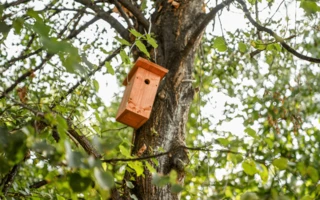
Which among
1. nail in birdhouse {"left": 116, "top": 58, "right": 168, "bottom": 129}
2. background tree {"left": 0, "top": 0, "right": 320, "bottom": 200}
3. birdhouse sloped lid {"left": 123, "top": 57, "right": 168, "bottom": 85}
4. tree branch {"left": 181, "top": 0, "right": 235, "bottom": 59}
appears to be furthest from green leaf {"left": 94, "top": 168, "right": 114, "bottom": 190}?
tree branch {"left": 181, "top": 0, "right": 235, "bottom": 59}

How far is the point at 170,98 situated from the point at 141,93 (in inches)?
7.5

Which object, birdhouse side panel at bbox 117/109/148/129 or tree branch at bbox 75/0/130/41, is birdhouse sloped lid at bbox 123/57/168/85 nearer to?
birdhouse side panel at bbox 117/109/148/129

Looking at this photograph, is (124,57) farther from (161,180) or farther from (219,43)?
(161,180)

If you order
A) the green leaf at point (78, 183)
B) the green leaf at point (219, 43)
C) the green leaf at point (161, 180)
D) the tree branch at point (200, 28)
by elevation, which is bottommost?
the green leaf at point (78, 183)

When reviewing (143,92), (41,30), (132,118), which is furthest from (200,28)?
(41,30)

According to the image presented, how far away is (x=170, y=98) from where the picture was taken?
10.1ft

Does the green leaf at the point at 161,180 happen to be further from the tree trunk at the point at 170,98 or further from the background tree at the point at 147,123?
the tree trunk at the point at 170,98

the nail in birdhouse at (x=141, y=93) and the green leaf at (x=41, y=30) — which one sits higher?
the nail in birdhouse at (x=141, y=93)

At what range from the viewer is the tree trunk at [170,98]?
2781 mm

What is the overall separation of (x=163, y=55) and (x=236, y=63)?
212 centimetres

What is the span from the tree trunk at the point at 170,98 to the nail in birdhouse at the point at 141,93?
2.9 inches

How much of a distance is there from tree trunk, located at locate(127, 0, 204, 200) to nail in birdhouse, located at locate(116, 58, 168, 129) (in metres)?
0.07

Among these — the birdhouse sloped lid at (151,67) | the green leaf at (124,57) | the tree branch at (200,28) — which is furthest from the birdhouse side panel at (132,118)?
the tree branch at (200,28)

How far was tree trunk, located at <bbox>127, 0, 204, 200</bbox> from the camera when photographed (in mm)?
2781
